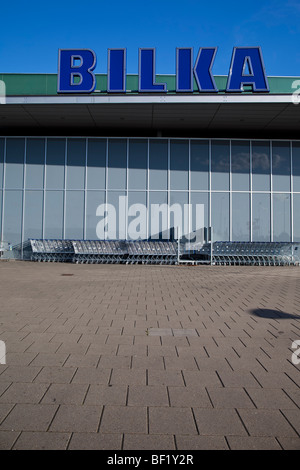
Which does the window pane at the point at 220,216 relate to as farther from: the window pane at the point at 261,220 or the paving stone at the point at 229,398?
the paving stone at the point at 229,398

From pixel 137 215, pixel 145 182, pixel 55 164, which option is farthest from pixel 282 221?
pixel 55 164

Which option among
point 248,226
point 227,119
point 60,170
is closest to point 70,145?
point 60,170

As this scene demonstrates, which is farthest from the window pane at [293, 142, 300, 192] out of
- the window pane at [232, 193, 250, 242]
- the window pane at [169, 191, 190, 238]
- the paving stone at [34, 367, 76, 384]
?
the paving stone at [34, 367, 76, 384]

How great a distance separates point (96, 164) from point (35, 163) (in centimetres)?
334

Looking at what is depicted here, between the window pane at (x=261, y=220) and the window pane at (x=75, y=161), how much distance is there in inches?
376

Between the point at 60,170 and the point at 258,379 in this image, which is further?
the point at 60,170

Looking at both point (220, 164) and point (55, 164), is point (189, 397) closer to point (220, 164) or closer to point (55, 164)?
point (220, 164)

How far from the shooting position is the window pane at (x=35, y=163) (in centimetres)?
1911

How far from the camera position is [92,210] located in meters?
18.9

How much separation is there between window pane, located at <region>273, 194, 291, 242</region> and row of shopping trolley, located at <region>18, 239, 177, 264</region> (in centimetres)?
581

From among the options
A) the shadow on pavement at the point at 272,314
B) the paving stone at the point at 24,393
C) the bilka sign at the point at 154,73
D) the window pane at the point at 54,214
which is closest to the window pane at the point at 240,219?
the bilka sign at the point at 154,73
